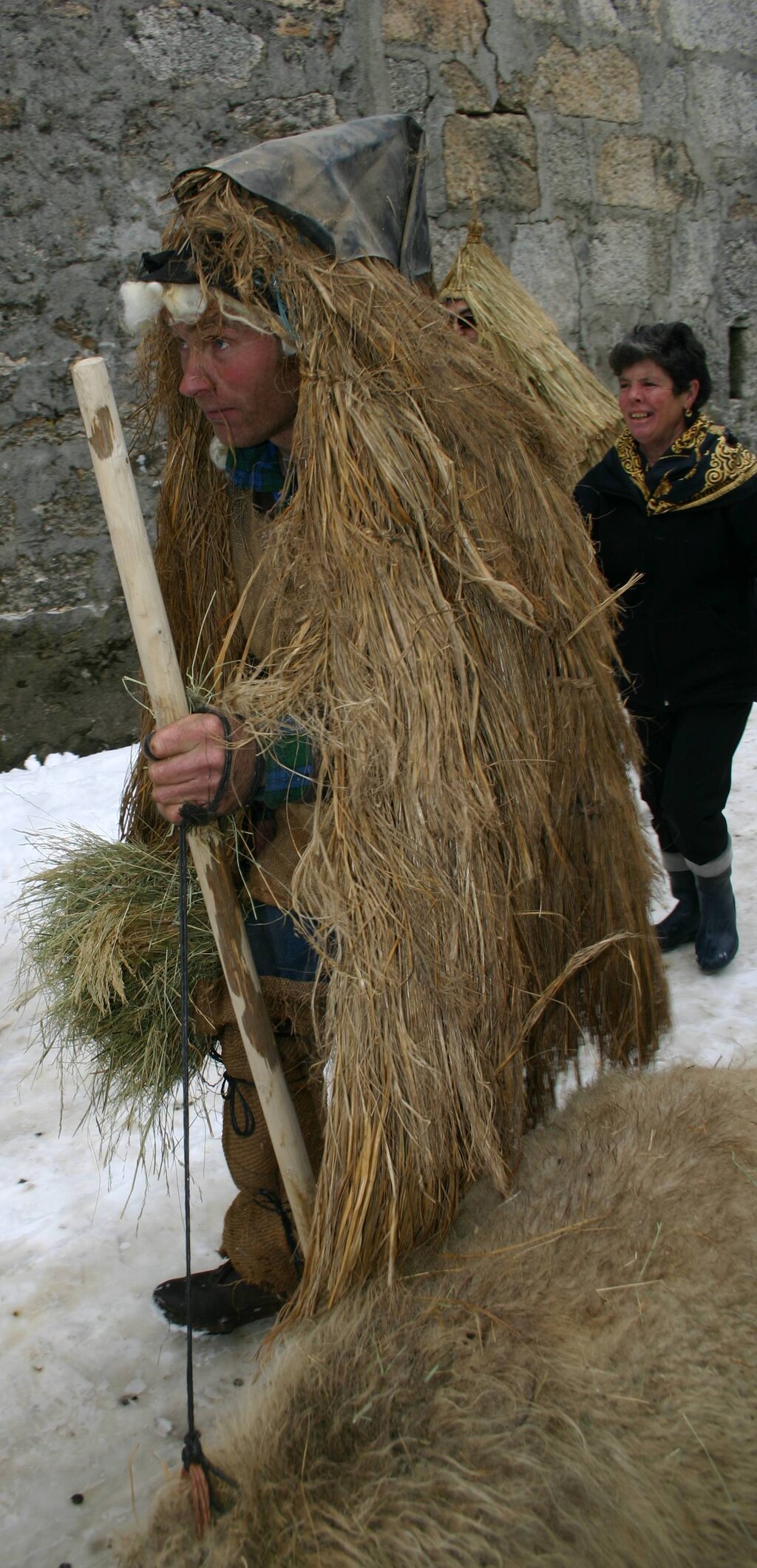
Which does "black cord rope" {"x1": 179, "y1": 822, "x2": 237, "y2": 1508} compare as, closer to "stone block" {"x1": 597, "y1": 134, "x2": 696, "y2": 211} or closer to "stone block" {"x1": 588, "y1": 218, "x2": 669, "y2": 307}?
"stone block" {"x1": 588, "y1": 218, "x2": 669, "y2": 307}

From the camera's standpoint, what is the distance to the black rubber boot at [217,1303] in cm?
198

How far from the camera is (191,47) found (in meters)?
4.00

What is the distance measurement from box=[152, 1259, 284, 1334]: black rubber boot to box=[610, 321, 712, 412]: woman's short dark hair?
2.34m

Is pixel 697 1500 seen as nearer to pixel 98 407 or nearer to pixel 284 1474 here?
pixel 284 1474

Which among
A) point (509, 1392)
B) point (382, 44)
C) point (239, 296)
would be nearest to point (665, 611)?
point (239, 296)

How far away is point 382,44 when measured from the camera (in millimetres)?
4352

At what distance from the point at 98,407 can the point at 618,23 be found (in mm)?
4586

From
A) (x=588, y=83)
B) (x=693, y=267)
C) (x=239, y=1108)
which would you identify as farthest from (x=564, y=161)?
(x=239, y=1108)

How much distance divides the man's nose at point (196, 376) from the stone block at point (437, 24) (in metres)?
3.40

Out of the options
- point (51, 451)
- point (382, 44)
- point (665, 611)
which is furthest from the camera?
point (382, 44)

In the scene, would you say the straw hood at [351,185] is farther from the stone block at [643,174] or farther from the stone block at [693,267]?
the stone block at [693,267]

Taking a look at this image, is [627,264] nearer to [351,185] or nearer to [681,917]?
[681,917]

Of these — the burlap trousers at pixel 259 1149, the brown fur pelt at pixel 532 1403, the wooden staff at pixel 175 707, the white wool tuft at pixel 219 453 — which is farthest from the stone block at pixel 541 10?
the brown fur pelt at pixel 532 1403

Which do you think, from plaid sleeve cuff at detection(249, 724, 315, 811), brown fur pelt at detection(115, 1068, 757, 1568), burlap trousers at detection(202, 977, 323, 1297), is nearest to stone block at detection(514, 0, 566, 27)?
plaid sleeve cuff at detection(249, 724, 315, 811)
